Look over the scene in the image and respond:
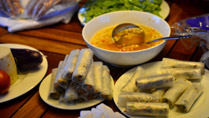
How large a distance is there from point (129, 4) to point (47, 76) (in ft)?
3.07

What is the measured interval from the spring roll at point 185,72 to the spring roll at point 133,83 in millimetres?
112

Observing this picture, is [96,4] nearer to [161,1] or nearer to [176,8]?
[161,1]

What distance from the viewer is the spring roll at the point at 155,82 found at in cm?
102

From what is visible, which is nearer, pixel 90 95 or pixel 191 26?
pixel 90 95

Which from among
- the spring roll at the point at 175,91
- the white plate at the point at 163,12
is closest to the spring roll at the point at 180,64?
the spring roll at the point at 175,91

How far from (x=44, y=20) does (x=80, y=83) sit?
38.7 inches

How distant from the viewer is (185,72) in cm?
111

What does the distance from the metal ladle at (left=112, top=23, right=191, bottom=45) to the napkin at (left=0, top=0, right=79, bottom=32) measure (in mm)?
583

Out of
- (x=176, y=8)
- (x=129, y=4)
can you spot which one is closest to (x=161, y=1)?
(x=176, y=8)

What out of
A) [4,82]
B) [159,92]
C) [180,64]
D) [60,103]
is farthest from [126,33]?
[4,82]

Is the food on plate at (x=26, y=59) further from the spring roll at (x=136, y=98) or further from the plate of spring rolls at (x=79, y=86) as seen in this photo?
the spring roll at (x=136, y=98)

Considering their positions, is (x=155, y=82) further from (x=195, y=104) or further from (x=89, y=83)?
(x=89, y=83)

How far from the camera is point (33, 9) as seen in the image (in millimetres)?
1834

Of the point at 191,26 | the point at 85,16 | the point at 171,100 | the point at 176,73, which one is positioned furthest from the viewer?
the point at 85,16
